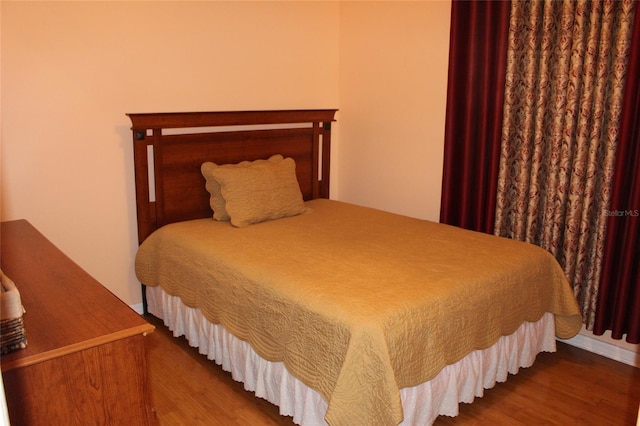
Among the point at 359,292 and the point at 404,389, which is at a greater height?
the point at 359,292

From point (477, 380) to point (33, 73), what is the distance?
2699 millimetres

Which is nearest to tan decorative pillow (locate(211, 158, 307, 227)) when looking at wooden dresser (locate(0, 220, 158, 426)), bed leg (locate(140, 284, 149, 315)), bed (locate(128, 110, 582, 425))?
bed (locate(128, 110, 582, 425))

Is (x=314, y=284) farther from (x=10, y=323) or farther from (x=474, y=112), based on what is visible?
(x=474, y=112)

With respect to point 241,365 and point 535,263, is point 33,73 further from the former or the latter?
point 535,263

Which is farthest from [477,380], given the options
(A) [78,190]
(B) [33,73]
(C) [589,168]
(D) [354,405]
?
(B) [33,73]

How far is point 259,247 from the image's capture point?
2.65 m

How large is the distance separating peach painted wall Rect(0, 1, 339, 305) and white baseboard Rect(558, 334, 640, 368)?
2524 mm

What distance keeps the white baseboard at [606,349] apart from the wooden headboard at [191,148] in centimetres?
213

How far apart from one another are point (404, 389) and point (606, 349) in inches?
62.4

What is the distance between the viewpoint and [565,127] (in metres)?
2.82

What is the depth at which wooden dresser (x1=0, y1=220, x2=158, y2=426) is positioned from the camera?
1221mm

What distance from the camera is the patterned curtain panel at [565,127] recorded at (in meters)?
2.64

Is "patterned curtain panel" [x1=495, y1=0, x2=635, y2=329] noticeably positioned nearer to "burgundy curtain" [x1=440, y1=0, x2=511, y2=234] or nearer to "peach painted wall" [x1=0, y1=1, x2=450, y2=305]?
"burgundy curtain" [x1=440, y1=0, x2=511, y2=234]

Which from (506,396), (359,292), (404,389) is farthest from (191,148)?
(506,396)
